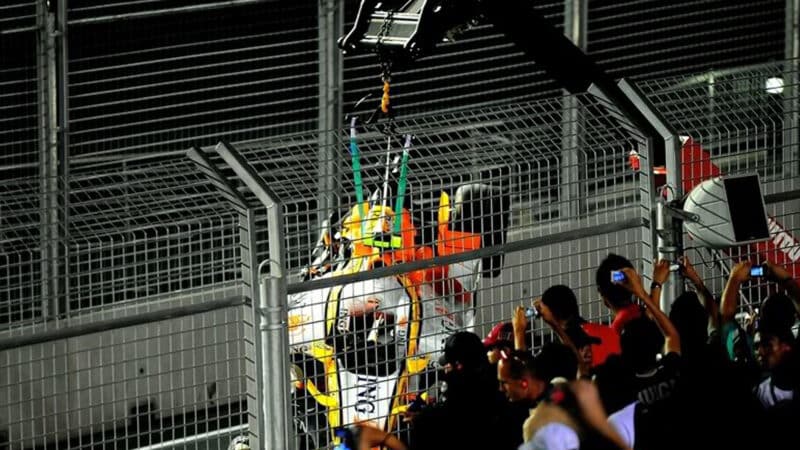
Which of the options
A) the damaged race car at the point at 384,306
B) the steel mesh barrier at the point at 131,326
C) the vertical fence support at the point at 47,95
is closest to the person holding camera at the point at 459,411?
the damaged race car at the point at 384,306

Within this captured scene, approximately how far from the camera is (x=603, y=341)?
25.8ft

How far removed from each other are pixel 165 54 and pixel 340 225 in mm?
4857

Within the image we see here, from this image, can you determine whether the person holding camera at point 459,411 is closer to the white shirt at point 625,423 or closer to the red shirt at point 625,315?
the white shirt at point 625,423

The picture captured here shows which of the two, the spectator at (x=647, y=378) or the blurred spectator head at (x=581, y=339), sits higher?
the blurred spectator head at (x=581, y=339)

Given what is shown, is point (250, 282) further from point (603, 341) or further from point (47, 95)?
point (47, 95)

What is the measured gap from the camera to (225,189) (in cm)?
739

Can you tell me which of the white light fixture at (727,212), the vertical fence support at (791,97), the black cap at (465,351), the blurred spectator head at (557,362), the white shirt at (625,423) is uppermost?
the vertical fence support at (791,97)

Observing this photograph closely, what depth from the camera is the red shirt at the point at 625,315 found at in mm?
7988

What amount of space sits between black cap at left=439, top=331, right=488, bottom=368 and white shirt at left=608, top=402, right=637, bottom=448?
649 millimetres

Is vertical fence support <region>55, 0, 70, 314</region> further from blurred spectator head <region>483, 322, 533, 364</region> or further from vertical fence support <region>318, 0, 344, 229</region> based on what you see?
blurred spectator head <region>483, 322, 533, 364</region>

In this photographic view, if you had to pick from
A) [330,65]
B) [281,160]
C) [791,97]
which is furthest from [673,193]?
[330,65]

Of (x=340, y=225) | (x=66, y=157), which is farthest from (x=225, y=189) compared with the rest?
(x=66, y=157)

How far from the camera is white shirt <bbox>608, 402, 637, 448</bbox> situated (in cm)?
652

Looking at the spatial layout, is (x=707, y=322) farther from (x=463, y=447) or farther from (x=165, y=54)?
(x=165, y=54)
